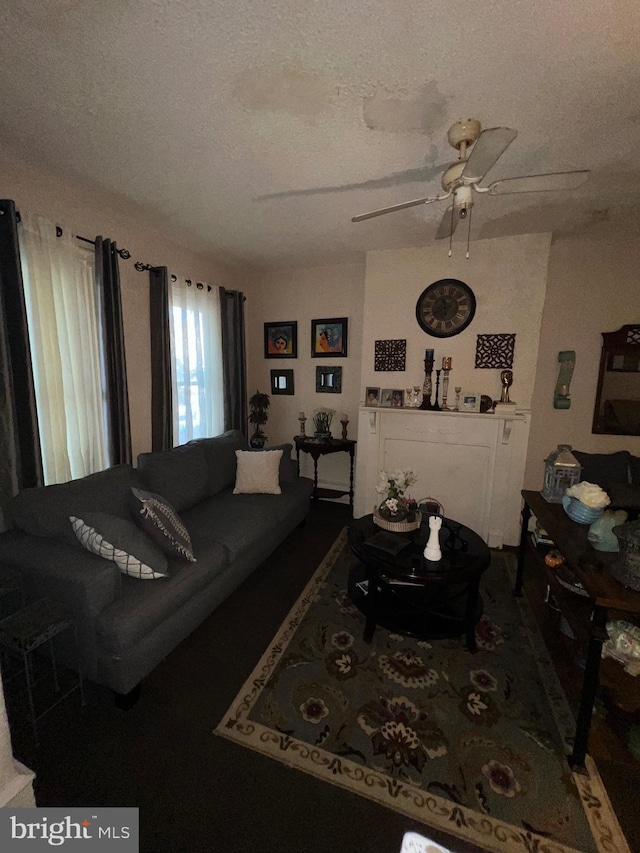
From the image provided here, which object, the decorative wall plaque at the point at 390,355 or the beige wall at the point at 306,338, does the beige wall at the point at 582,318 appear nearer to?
the decorative wall plaque at the point at 390,355

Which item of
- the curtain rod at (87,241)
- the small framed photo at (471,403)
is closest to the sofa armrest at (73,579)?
the curtain rod at (87,241)

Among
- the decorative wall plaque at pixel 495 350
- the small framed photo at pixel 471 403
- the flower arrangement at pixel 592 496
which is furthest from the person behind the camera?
the small framed photo at pixel 471 403

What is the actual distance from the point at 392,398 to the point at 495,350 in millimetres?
1064

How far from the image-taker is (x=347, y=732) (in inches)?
61.7

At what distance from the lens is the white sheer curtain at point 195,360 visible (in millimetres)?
3357

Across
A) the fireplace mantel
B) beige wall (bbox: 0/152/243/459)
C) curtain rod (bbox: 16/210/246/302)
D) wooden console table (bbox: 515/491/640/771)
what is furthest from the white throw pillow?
wooden console table (bbox: 515/491/640/771)

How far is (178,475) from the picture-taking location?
2736mm

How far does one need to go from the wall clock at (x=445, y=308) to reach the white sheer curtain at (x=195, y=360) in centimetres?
220

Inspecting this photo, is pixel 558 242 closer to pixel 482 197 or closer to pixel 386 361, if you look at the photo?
pixel 482 197

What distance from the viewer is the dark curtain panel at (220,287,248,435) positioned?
→ 392cm

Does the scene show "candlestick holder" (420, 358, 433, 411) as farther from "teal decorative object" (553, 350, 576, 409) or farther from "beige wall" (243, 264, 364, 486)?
"teal decorative object" (553, 350, 576, 409)

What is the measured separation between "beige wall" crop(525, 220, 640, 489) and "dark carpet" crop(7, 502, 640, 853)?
2680 mm

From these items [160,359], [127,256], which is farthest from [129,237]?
[160,359]

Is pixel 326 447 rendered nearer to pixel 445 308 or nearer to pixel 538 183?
pixel 445 308
